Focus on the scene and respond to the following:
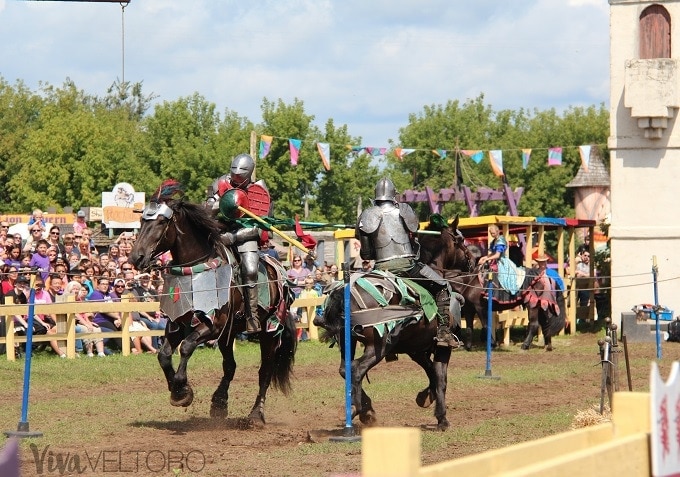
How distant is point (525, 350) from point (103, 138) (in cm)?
4812

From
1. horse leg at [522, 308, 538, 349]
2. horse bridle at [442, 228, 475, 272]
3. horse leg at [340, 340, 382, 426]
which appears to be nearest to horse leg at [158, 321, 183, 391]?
horse leg at [340, 340, 382, 426]

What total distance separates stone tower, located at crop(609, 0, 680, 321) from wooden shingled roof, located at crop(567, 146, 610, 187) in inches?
1724

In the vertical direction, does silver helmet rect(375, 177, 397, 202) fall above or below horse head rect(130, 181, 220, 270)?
above

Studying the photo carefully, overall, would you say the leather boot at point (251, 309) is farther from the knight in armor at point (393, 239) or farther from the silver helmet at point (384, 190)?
the silver helmet at point (384, 190)

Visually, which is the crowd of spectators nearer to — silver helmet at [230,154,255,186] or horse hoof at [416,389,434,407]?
silver helmet at [230,154,255,186]

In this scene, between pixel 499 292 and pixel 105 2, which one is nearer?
pixel 105 2

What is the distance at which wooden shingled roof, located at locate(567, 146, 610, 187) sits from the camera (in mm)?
70938

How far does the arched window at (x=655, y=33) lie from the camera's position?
2669 cm

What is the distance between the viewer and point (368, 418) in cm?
1295

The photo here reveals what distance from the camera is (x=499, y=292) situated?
24.7m

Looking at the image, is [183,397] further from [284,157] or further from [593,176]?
[593,176]

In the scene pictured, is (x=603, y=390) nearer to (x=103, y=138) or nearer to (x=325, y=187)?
(x=325, y=187)

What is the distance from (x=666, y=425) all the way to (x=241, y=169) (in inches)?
326

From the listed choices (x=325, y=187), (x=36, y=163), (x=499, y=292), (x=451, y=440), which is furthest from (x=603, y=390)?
(x=36, y=163)
